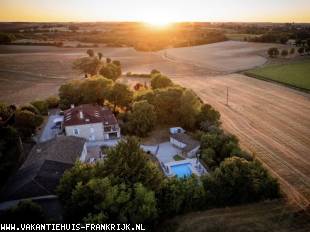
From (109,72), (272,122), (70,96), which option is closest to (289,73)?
(272,122)

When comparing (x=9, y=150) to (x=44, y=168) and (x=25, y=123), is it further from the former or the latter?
(x=44, y=168)

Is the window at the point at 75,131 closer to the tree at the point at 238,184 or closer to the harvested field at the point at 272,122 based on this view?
the tree at the point at 238,184

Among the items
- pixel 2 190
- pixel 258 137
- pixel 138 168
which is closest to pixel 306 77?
pixel 258 137

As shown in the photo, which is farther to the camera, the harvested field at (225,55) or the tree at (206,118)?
the harvested field at (225,55)

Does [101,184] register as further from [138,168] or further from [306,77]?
[306,77]

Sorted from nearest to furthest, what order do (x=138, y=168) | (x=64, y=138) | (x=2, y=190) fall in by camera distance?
1. (x=138, y=168)
2. (x=2, y=190)
3. (x=64, y=138)

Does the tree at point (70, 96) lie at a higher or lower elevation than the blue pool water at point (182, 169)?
higher

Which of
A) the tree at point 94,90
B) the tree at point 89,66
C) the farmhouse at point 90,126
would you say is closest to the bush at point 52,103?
the tree at point 94,90
